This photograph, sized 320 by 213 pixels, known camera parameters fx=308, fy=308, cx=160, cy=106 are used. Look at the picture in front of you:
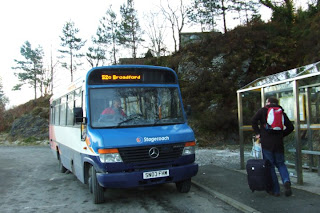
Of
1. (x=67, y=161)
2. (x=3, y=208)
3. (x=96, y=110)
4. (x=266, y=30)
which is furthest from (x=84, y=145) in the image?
(x=266, y=30)

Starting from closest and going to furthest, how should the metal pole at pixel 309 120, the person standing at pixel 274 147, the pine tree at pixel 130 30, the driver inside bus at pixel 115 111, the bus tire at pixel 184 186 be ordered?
1. the person standing at pixel 274 147
2. the driver inside bus at pixel 115 111
3. the bus tire at pixel 184 186
4. the metal pole at pixel 309 120
5. the pine tree at pixel 130 30

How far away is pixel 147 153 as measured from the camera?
6.04 meters

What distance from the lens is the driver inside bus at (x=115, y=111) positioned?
6.52m

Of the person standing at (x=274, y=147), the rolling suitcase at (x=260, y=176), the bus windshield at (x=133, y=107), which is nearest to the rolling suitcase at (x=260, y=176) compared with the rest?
the rolling suitcase at (x=260, y=176)

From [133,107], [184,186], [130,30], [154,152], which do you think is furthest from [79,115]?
[130,30]

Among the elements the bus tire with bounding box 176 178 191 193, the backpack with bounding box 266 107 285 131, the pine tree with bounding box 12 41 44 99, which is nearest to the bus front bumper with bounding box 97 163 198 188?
the bus tire with bounding box 176 178 191 193

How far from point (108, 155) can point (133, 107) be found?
133 cm

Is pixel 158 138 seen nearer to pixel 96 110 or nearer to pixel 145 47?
pixel 96 110

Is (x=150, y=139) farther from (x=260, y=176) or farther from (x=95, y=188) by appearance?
(x=260, y=176)

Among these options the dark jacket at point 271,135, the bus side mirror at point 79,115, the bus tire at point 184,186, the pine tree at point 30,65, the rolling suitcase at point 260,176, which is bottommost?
the bus tire at point 184,186

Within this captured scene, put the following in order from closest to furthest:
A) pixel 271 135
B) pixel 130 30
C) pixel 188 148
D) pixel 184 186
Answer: pixel 271 135, pixel 188 148, pixel 184 186, pixel 130 30

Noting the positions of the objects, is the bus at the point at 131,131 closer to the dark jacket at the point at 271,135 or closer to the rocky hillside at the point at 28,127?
the dark jacket at the point at 271,135

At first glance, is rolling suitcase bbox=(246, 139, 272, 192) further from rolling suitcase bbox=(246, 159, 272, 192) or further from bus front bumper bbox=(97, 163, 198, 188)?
bus front bumper bbox=(97, 163, 198, 188)

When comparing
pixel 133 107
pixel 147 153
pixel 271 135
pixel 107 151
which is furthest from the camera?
→ pixel 133 107
